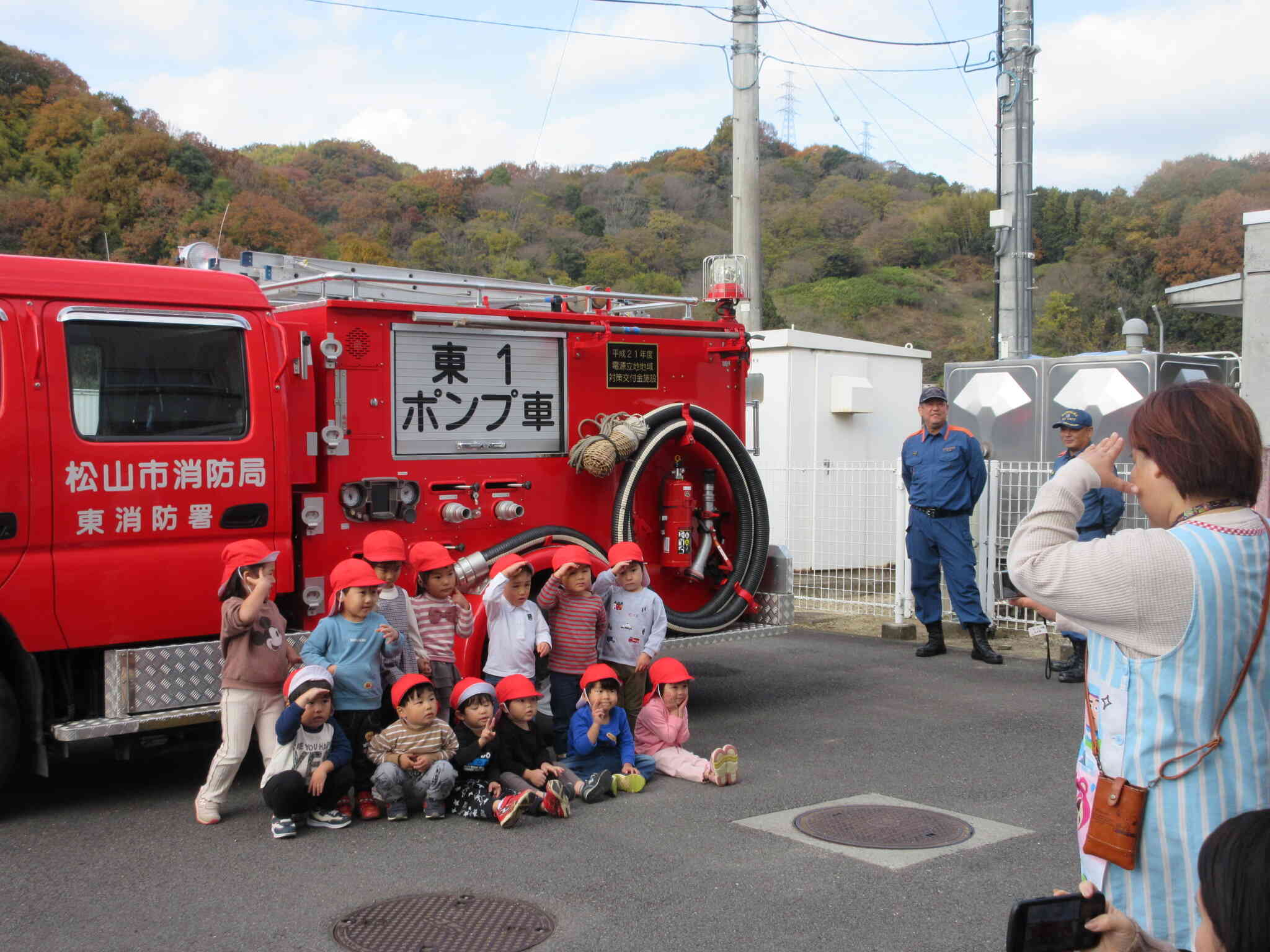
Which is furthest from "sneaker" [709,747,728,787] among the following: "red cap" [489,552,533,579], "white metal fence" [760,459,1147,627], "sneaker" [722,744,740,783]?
"white metal fence" [760,459,1147,627]

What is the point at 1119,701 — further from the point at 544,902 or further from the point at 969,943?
the point at 544,902

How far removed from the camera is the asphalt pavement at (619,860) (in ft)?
14.1

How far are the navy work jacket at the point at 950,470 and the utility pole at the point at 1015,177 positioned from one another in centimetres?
438

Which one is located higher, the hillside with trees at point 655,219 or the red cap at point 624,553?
the hillside with trees at point 655,219

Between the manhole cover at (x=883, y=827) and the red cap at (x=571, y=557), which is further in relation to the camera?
the red cap at (x=571, y=557)

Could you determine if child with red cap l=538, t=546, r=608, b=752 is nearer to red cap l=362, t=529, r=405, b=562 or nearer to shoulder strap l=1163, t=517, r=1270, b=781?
red cap l=362, t=529, r=405, b=562

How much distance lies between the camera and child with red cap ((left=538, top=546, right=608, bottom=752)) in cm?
688

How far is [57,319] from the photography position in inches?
222

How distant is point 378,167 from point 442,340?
131ft

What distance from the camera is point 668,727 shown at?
6535mm

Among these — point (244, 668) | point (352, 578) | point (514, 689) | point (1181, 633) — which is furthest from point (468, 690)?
point (1181, 633)

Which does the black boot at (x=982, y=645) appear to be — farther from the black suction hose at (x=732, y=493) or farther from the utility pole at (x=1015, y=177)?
the utility pole at (x=1015, y=177)

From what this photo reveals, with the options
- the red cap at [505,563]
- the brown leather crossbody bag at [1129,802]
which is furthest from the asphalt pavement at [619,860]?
the brown leather crossbody bag at [1129,802]

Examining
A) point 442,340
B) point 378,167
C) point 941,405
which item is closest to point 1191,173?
point 378,167
